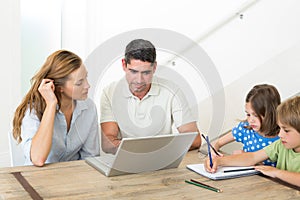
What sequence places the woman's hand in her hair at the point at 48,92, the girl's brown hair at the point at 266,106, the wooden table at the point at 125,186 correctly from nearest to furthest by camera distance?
the wooden table at the point at 125,186, the woman's hand in her hair at the point at 48,92, the girl's brown hair at the point at 266,106

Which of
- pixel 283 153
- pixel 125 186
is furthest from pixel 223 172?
pixel 125 186

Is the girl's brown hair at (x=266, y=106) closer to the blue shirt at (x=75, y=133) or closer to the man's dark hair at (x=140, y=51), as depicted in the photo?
the man's dark hair at (x=140, y=51)

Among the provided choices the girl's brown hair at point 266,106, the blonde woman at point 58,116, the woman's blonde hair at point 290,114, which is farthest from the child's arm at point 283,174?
the blonde woman at point 58,116

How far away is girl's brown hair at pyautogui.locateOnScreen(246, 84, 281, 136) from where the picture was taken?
1816mm

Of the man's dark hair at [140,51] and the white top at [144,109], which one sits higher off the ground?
the man's dark hair at [140,51]

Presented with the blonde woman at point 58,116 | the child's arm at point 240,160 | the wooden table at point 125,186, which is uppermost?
the blonde woman at point 58,116

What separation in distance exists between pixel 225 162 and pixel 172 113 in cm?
26

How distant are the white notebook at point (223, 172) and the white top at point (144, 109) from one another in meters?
0.17

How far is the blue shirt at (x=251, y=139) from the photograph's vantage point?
6.05 ft

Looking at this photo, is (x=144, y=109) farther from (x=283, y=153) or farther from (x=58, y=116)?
(x=283, y=153)

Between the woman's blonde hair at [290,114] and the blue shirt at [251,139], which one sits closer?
the woman's blonde hair at [290,114]

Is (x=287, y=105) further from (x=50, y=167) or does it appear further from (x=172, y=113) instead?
(x=50, y=167)

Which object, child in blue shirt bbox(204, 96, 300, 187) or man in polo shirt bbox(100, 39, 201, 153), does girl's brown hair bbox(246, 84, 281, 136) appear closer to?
child in blue shirt bbox(204, 96, 300, 187)

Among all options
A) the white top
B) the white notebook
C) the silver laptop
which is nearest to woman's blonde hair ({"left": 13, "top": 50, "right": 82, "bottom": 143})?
the white top
